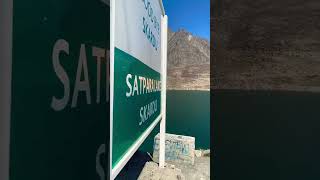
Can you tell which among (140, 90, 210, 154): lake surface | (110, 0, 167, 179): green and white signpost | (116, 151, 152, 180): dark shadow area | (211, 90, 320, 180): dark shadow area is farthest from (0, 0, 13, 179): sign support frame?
(140, 90, 210, 154): lake surface

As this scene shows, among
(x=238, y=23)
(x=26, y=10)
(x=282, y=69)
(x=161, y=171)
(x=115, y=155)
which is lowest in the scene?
Answer: (x=161, y=171)

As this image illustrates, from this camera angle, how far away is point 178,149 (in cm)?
307

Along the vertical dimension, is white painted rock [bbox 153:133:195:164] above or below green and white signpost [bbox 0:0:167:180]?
below

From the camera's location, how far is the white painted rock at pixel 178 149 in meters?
3.04

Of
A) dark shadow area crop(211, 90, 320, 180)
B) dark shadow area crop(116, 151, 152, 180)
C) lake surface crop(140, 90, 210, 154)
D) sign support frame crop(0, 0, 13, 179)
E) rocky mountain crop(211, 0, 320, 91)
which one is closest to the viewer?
sign support frame crop(0, 0, 13, 179)

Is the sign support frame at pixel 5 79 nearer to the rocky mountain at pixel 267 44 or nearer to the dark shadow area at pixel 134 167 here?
the dark shadow area at pixel 134 167

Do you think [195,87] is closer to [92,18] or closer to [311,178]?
[311,178]

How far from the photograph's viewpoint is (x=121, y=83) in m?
0.80

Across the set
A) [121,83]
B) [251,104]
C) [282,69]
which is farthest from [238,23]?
[121,83]

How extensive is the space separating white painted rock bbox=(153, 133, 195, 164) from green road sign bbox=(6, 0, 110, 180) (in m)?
2.69

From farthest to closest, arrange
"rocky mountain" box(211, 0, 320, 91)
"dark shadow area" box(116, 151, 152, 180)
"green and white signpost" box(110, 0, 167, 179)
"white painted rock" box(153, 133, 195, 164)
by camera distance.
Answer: "rocky mountain" box(211, 0, 320, 91), "white painted rock" box(153, 133, 195, 164), "dark shadow area" box(116, 151, 152, 180), "green and white signpost" box(110, 0, 167, 179)

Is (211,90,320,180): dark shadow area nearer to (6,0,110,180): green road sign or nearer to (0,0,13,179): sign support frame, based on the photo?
(6,0,110,180): green road sign

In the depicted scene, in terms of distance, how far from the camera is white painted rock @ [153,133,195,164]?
3045 mm

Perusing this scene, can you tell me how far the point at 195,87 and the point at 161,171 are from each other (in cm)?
3124
